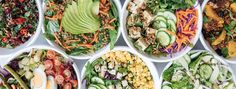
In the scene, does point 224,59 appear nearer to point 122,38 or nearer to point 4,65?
point 122,38

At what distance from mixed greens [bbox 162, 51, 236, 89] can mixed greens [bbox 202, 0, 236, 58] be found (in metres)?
0.06

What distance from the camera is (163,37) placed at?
180cm

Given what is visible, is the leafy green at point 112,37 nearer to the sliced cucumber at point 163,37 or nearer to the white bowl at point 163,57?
the white bowl at point 163,57

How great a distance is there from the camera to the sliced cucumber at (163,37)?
5.88 feet

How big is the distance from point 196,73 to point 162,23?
26 cm

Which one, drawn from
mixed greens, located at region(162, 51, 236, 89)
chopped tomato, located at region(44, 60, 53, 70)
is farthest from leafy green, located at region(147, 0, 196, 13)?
chopped tomato, located at region(44, 60, 53, 70)

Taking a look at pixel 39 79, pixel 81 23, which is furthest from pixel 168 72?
pixel 39 79

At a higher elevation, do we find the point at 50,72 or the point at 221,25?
the point at 221,25

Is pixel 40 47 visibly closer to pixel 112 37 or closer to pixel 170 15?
pixel 112 37

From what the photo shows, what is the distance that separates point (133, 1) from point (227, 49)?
0.44 meters

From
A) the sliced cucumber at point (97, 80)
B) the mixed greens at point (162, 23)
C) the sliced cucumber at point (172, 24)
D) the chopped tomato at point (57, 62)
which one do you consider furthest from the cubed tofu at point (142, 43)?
the chopped tomato at point (57, 62)

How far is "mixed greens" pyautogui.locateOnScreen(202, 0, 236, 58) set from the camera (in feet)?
6.01

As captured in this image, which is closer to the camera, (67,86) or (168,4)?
(168,4)

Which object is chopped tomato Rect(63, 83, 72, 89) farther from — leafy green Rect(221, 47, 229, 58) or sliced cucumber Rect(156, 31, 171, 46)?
leafy green Rect(221, 47, 229, 58)
